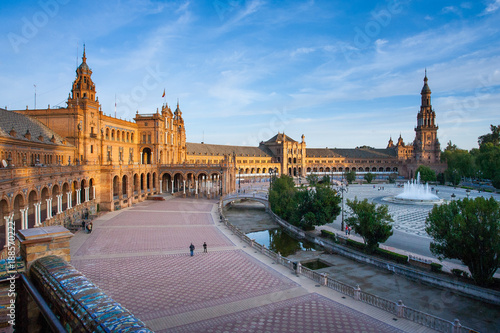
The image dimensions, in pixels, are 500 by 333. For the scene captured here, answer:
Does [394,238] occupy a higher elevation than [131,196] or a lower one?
lower

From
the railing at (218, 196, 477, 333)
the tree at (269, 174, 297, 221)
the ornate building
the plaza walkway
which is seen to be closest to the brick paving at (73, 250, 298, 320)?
the plaza walkway

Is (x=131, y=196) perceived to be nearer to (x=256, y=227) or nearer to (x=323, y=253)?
(x=256, y=227)

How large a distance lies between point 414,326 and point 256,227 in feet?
94.9

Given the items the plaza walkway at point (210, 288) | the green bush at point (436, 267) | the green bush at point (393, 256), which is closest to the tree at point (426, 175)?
the green bush at point (393, 256)

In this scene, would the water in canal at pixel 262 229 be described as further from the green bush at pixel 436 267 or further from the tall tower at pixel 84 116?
the tall tower at pixel 84 116

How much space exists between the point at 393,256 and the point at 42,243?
2431cm

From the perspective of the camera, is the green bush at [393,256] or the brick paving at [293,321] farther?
the green bush at [393,256]

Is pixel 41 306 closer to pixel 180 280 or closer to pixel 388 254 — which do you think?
pixel 180 280

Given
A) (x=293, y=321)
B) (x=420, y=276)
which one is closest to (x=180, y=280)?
(x=293, y=321)

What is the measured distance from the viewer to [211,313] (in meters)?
14.7

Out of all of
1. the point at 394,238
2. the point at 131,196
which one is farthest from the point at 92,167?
the point at 394,238

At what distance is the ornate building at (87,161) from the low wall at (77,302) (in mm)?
16883

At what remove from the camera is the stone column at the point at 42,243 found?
24.9 feet

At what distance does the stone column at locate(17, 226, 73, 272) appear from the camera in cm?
759
